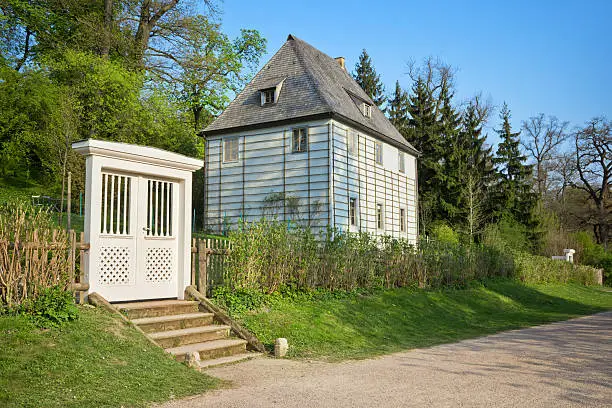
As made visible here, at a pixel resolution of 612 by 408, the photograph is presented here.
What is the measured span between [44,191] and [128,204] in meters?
19.1

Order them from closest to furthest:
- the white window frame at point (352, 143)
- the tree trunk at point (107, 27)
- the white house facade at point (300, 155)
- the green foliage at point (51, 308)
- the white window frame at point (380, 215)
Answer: the green foliage at point (51, 308), the white house facade at point (300, 155), the white window frame at point (352, 143), the white window frame at point (380, 215), the tree trunk at point (107, 27)

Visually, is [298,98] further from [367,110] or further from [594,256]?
[594,256]

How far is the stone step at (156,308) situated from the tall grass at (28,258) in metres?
1.11

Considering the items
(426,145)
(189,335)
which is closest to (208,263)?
(189,335)

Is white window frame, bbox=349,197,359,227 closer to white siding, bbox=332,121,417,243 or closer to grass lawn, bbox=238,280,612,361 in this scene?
white siding, bbox=332,121,417,243

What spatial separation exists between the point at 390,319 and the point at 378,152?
15.1 metres

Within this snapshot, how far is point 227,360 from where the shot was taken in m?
8.84

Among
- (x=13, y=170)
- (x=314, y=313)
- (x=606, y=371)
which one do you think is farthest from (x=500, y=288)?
(x=13, y=170)

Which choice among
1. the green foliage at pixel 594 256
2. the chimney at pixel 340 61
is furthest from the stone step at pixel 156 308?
the green foliage at pixel 594 256

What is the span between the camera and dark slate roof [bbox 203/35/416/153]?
24.2 m

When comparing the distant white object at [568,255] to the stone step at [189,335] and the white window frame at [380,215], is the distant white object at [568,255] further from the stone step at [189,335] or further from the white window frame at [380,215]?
the stone step at [189,335]

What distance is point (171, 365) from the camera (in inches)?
300

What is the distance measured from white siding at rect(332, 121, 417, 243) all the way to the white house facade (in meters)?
0.05

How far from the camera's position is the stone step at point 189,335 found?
870cm
